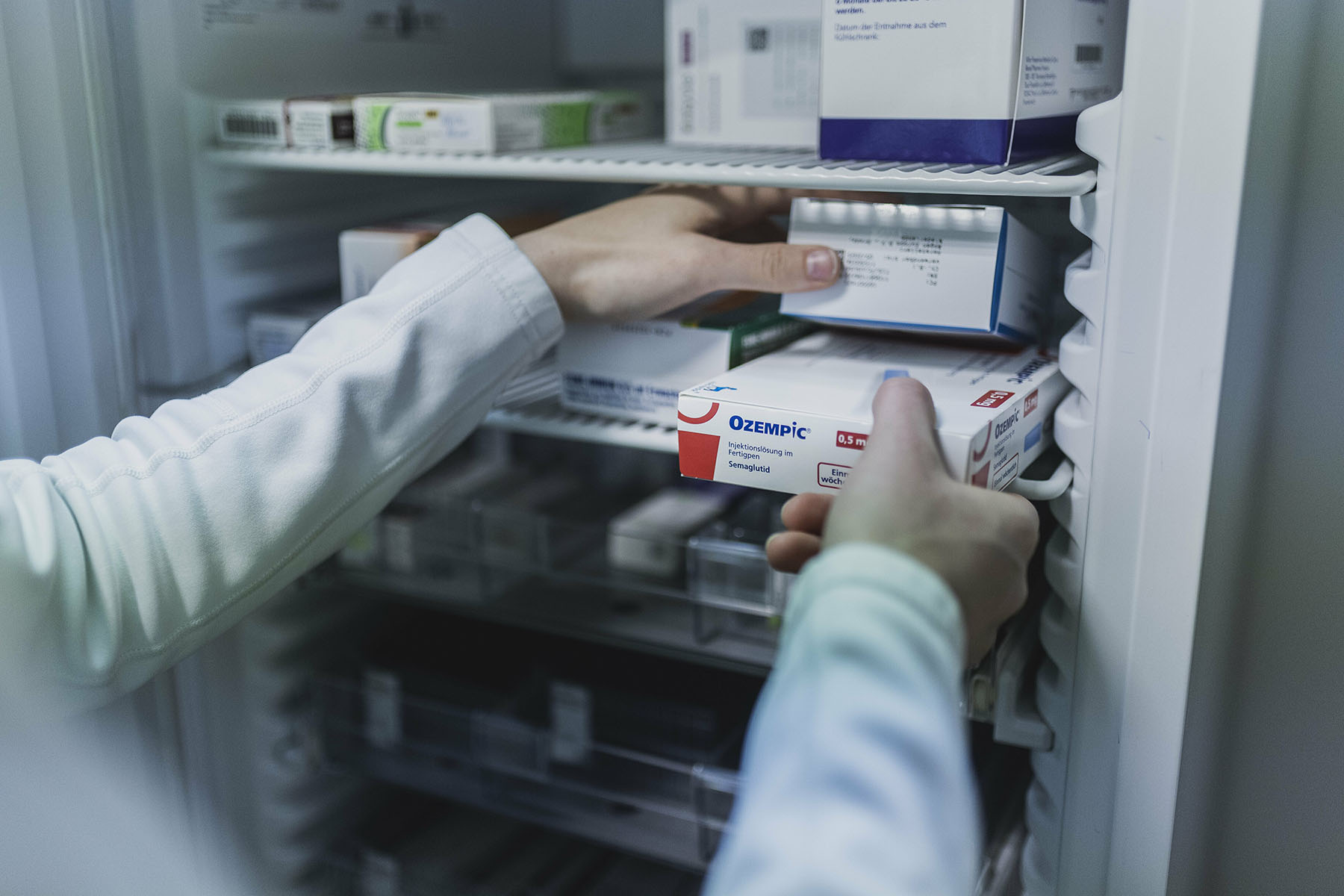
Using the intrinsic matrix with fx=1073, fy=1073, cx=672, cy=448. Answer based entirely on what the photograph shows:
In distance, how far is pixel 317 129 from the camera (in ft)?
3.28

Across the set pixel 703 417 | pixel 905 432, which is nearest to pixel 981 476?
pixel 905 432

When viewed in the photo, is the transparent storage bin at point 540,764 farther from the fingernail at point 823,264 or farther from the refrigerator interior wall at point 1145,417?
the fingernail at point 823,264

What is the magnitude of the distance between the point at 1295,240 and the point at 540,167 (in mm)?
570

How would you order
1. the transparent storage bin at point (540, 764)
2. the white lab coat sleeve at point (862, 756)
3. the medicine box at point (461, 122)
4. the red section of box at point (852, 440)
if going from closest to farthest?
1. the white lab coat sleeve at point (862, 756)
2. the red section of box at point (852, 440)
3. the medicine box at point (461, 122)
4. the transparent storage bin at point (540, 764)

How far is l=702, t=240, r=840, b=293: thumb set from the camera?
32.4 inches

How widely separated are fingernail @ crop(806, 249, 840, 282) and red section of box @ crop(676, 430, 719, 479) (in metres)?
0.17

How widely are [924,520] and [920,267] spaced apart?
0.94ft

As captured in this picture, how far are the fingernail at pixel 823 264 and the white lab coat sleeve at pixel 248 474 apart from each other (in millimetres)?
214

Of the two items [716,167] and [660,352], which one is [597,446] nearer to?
[660,352]

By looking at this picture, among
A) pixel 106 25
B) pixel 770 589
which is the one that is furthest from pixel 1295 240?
pixel 106 25

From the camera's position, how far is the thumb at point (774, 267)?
82cm

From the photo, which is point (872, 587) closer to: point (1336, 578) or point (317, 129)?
point (1336, 578)

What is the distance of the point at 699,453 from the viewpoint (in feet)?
2.47

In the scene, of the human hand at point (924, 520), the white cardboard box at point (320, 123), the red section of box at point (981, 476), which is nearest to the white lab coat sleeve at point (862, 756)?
the human hand at point (924, 520)
